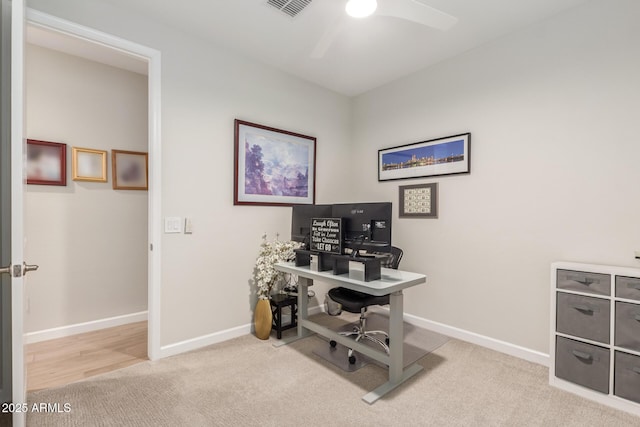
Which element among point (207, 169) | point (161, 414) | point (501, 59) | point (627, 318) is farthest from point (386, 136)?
point (161, 414)

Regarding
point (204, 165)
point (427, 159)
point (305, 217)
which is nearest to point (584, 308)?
point (427, 159)

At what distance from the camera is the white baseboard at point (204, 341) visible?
2529mm

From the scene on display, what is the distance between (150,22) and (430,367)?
11.6 feet

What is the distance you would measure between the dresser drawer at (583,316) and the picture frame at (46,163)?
4369 mm

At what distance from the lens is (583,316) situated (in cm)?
202

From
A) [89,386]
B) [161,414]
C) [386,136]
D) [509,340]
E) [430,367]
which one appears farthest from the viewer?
[386,136]

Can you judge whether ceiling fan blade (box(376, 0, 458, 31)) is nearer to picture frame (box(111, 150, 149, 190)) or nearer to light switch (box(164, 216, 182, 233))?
light switch (box(164, 216, 182, 233))

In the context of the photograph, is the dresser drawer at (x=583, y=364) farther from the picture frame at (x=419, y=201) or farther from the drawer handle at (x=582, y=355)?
the picture frame at (x=419, y=201)

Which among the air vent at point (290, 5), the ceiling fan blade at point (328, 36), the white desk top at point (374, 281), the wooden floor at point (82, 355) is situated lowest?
the wooden floor at point (82, 355)

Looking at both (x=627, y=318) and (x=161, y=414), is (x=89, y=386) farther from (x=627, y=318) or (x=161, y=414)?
(x=627, y=318)

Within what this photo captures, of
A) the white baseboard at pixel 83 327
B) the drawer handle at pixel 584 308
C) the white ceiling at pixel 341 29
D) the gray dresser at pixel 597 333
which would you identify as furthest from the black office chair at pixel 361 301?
the white baseboard at pixel 83 327

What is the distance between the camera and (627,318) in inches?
73.2

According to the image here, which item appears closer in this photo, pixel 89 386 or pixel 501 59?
pixel 89 386

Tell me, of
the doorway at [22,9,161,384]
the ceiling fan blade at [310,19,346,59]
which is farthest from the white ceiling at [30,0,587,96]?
the doorway at [22,9,161,384]
